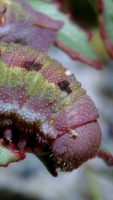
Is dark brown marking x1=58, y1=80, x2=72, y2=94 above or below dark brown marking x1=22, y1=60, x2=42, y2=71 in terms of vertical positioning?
above

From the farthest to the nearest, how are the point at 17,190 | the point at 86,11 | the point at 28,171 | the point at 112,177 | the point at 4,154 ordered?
the point at 86,11 < the point at 28,171 < the point at 17,190 < the point at 112,177 < the point at 4,154

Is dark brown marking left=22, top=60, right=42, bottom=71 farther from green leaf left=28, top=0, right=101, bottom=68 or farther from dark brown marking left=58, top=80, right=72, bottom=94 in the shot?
green leaf left=28, top=0, right=101, bottom=68

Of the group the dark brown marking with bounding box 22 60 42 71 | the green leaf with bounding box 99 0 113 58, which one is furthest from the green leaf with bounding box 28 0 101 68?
the dark brown marking with bounding box 22 60 42 71

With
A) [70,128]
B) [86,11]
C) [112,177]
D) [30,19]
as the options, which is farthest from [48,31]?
[86,11]

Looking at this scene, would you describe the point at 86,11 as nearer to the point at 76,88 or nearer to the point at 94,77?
the point at 94,77

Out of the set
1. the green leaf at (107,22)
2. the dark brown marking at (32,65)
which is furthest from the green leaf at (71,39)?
the dark brown marking at (32,65)

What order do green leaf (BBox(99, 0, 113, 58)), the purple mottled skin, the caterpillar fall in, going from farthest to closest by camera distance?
green leaf (BBox(99, 0, 113, 58)), the purple mottled skin, the caterpillar

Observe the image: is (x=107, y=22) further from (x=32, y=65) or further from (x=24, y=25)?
(x=32, y=65)
